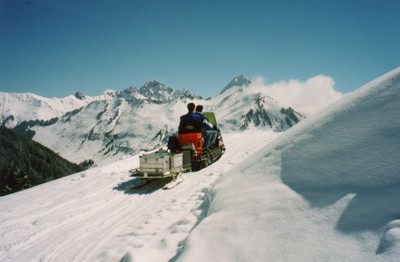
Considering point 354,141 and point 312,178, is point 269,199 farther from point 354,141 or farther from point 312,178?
point 354,141

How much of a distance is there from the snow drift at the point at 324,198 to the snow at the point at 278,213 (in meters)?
0.01

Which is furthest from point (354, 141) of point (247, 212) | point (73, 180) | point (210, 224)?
point (73, 180)

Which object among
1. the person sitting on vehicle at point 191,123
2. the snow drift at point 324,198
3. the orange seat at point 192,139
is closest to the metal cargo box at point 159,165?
the orange seat at point 192,139

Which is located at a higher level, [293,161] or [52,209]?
[293,161]

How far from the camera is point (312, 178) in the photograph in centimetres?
491

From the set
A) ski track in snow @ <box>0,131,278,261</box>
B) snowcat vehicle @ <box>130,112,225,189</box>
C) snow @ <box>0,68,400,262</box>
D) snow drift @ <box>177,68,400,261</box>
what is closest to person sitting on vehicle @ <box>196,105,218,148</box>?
snowcat vehicle @ <box>130,112,225,189</box>

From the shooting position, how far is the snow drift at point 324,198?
3.54m

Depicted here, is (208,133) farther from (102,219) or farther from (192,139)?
(102,219)


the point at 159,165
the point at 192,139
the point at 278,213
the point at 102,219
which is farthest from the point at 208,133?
the point at 278,213

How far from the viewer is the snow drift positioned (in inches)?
139

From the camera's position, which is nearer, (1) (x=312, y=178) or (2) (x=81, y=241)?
(1) (x=312, y=178)

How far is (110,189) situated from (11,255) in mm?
4417

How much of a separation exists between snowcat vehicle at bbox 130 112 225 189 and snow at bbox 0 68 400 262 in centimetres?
172

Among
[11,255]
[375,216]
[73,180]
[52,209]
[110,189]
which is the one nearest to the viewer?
[375,216]
